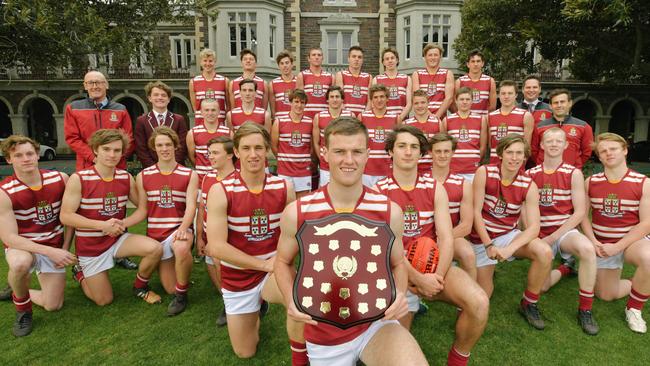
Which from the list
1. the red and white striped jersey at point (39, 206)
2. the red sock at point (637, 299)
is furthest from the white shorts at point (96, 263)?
the red sock at point (637, 299)

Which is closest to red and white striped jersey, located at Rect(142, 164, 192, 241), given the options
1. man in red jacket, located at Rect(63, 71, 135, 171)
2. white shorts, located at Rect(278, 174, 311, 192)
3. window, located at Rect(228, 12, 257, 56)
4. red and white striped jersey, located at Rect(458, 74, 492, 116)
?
man in red jacket, located at Rect(63, 71, 135, 171)

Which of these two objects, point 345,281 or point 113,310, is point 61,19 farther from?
point 345,281

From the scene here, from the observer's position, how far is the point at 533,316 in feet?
14.7

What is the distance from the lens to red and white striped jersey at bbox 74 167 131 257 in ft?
15.8

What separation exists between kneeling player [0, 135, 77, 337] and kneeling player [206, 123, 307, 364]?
6.91ft

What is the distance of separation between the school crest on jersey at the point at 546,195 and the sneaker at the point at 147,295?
16.3ft

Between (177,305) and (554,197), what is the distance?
4798 mm

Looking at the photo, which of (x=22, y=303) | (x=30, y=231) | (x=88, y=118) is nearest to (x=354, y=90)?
(x=88, y=118)

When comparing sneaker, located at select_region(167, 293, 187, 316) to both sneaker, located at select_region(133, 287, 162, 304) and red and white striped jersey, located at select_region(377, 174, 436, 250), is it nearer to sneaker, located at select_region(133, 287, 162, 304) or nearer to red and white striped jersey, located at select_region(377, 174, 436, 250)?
sneaker, located at select_region(133, 287, 162, 304)

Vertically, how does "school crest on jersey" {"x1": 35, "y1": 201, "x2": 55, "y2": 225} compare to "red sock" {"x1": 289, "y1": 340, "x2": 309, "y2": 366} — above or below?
above

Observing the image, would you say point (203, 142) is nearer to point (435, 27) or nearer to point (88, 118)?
point (88, 118)

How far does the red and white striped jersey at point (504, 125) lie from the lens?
630cm

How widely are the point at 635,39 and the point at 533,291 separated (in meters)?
14.5

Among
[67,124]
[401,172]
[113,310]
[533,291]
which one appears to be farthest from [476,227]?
[67,124]
